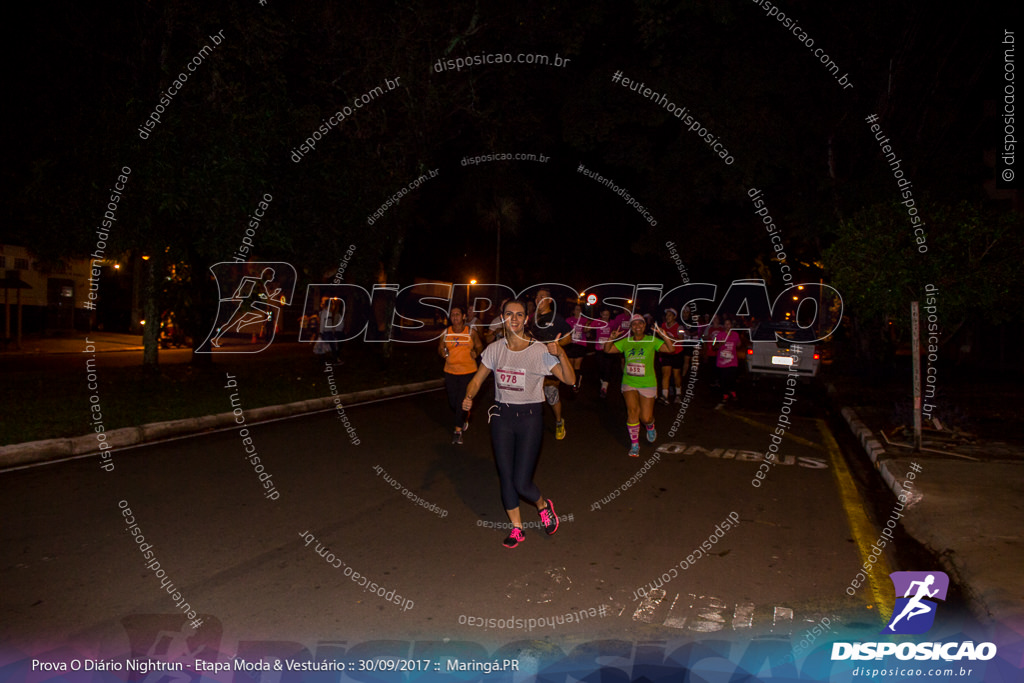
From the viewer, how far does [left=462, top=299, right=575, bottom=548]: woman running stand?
597 cm

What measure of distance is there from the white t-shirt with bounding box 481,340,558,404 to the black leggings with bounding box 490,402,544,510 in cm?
7

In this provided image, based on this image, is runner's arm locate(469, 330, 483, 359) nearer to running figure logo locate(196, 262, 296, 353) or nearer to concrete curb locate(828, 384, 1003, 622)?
concrete curb locate(828, 384, 1003, 622)

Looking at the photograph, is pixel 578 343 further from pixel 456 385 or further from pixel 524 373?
pixel 524 373

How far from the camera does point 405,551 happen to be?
5742 mm

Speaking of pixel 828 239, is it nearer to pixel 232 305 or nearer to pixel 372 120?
pixel 372 120

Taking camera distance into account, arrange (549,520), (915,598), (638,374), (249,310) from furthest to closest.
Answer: (249,310) < (638,374) < (549,520) < (915,598)

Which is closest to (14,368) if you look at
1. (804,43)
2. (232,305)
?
(232,305)

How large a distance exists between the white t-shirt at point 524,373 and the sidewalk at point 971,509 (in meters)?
3.37

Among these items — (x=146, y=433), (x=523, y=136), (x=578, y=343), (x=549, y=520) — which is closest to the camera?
(x=549, y=520)

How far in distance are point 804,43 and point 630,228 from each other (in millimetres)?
11983

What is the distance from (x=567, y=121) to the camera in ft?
76.6

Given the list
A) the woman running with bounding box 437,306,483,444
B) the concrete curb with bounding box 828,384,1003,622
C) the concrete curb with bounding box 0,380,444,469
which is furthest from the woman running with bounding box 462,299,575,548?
the concrete curb with bounding box 0,380,444,469
